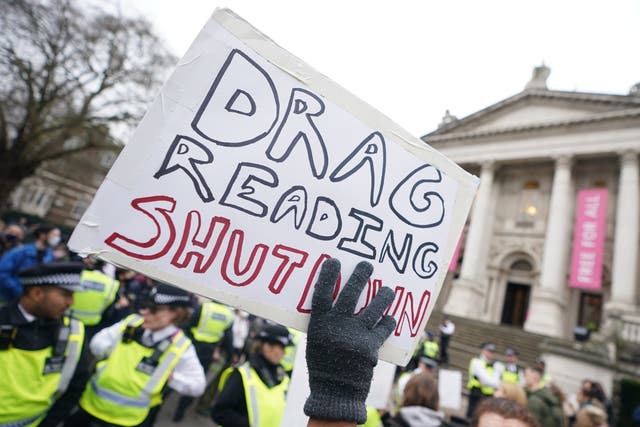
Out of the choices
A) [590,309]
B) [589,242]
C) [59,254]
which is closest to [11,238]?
[59,254]

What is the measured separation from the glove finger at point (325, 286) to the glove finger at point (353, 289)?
0.04 m

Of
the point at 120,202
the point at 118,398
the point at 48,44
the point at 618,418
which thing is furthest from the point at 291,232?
the point at 48,44

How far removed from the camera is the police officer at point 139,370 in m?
2.37

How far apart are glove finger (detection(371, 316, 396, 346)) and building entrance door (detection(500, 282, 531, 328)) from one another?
71.1 feet

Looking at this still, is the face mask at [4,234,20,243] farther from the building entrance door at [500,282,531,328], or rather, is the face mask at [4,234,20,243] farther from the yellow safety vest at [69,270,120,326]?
the building entrance door at [500,282,531,328]

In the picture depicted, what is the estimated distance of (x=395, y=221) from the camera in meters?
1.56

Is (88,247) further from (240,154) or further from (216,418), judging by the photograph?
(216,418)

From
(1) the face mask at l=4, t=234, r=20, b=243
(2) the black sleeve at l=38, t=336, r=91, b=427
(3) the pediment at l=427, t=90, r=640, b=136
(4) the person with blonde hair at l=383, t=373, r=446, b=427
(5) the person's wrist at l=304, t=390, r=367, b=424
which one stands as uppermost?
(3) the pediment at l=427, t=90, r=640, b=136

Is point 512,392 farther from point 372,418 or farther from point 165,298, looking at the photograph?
point 165,298

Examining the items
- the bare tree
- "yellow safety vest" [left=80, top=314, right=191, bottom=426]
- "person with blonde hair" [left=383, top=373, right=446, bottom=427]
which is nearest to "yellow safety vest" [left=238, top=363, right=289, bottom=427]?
"yellow safety vest" [left=80, top=314, right=191, bottom=426]

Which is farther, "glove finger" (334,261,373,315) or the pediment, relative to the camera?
the pediment

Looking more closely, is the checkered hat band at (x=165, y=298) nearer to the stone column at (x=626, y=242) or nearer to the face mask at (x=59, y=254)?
the face mask at (x=59, y=254)

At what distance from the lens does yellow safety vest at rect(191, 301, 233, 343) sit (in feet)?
16.6

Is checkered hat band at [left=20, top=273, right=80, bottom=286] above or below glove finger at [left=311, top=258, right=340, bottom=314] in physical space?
below
